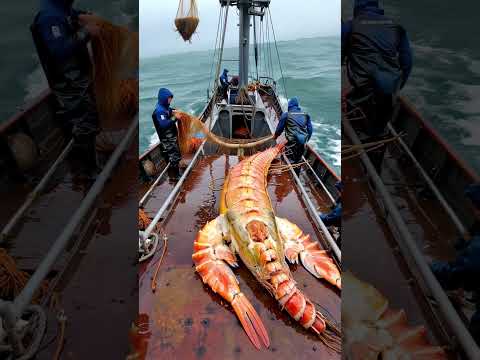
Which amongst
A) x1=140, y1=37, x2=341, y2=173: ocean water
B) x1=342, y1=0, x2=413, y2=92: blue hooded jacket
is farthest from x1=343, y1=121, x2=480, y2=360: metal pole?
Result: x1=140, y1=37, x2=341, y2=173: ocean water

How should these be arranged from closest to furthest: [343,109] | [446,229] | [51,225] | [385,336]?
[343,109], [385,336], [446,229], [51,225]

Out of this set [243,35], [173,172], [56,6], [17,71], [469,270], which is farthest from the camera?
[17,71]

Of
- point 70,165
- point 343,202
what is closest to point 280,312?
point 343,202

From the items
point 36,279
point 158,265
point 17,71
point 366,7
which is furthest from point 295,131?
point 17,71

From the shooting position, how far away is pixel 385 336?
1.57 metres

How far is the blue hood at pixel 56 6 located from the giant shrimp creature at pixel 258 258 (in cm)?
251

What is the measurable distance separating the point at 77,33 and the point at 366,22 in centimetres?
230

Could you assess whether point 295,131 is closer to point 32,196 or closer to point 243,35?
point 32,196

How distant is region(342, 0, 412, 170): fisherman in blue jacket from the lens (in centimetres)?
106

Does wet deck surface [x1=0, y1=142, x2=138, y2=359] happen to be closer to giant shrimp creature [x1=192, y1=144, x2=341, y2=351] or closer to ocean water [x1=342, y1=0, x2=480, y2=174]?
giant shrimp creature [x1=192, y1=144, x2=341, y2=351]

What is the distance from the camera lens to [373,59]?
42.7 inches

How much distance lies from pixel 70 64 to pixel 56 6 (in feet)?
1.44

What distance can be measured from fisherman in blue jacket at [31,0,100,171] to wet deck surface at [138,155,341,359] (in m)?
1.46

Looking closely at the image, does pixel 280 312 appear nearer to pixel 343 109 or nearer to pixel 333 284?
pixel 333 284
